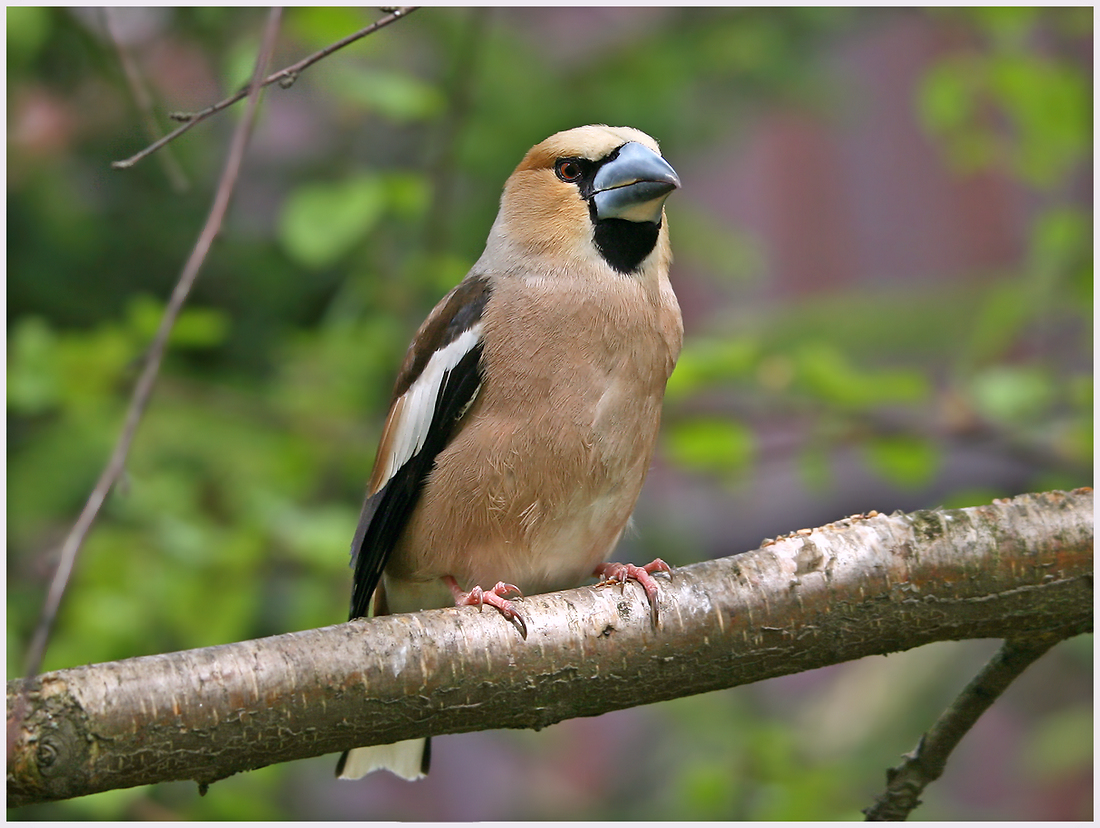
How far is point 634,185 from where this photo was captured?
2807 millimetres

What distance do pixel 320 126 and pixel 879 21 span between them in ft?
9.03

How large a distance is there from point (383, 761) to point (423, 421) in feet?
3.08

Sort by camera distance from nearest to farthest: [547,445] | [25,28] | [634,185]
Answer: [547,445], [634,185], [25,28]

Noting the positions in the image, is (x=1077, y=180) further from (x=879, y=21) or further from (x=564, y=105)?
(x=564, y=105)

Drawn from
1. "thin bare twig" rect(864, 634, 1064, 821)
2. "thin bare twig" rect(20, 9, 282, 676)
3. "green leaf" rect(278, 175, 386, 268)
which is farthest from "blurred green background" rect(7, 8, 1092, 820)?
"thin bare twig" rect(20, 9, 282, 676)

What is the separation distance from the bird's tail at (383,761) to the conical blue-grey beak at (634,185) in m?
1.50

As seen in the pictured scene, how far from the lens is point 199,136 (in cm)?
457

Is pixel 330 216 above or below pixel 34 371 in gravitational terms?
above

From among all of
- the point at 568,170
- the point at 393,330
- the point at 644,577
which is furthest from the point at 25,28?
the point at 644,577

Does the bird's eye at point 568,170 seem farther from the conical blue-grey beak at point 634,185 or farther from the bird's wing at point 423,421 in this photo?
the bird's wing at point 423,421

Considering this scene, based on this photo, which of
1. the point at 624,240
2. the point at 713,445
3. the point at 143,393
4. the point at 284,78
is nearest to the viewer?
the point at 143,393

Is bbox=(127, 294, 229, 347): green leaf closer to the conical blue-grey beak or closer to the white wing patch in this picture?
the white wing patch

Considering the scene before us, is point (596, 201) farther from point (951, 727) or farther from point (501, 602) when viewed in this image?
point (951, 727)

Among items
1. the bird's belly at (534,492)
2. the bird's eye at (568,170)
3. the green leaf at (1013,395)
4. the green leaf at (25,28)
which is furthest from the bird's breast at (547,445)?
the green leaf at (25,28)
